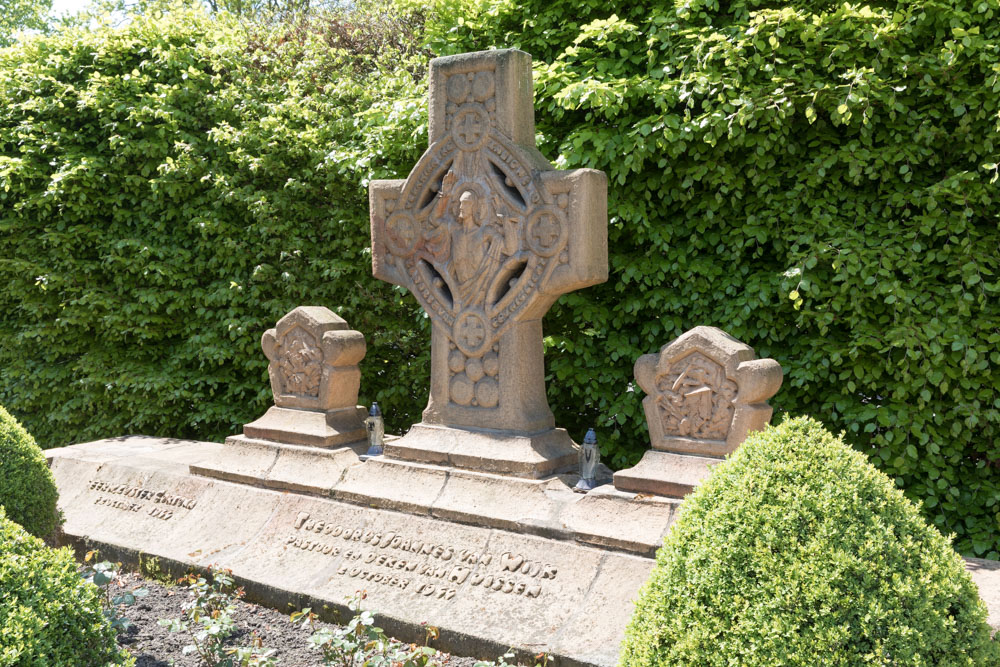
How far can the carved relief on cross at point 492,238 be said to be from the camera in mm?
4527

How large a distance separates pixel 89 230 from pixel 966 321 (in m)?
7.20

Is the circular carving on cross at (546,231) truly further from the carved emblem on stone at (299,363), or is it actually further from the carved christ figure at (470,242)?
the carved emblem on stone at (299,363)

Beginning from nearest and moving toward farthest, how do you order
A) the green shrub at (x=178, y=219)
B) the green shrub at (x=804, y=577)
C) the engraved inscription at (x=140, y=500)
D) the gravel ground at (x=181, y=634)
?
1. the green shrub at (x=804, y=577)
2. the gravel ground at (x=181, y=634)
3. the engraved inscription at (x=140, y=500)
4. the green shrub at (x=178, y=219)

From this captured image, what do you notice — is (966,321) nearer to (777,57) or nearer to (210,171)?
(777,57)

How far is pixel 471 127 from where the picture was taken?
4742 millimetres

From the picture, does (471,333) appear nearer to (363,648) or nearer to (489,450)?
(489,450)

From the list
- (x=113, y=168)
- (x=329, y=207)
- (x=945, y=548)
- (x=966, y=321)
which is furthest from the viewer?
(x=113, y=168)

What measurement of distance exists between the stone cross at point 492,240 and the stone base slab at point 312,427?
2.05 feet

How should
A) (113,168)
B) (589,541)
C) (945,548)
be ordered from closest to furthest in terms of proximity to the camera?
(945,548)
(589,541)
(113,168)

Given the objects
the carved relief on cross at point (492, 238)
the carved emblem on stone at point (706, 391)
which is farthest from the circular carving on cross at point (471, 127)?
the carved emblem on stone at point (706, 391)

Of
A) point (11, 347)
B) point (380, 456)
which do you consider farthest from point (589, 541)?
point (11, 347)

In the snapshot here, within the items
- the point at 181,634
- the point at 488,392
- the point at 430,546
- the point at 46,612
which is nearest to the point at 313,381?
the point at 488,392

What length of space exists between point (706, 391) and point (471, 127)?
77.7 inches

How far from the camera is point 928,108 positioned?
474 centimetres
